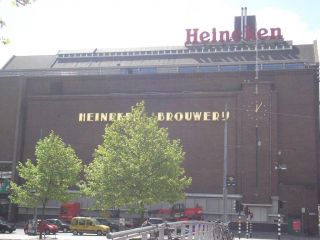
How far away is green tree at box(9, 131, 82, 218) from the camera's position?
46.0 m

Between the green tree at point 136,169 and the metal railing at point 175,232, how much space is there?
40.9 ft

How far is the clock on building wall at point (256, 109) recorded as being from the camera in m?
58.6

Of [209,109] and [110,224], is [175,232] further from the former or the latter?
[209,109]

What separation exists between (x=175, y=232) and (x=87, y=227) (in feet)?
121

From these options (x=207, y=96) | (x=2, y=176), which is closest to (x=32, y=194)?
(x=2, y=176)

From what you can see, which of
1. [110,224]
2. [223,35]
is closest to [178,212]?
[110,224]

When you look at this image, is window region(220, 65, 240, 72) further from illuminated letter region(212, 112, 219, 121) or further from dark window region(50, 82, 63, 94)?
dark window region(50, 82, 63, 94)

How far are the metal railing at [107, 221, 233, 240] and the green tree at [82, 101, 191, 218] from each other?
12475 mm

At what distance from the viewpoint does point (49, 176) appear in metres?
46.2

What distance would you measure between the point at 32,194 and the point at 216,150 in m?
22.9

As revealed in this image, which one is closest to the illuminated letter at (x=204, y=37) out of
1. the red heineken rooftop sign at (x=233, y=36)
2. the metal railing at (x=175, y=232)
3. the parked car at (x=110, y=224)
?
the red heineken rooftop sign at (x=233, y=36)

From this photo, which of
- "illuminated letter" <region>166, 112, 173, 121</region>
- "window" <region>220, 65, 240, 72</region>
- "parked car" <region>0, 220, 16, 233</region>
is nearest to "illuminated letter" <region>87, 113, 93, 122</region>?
"illuminated letter" <region>166, 112, 173, 121</region>

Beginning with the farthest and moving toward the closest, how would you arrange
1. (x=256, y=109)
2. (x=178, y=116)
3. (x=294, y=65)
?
(x=294, y=65) → (x=178, y=116) → (x=256, y=109)

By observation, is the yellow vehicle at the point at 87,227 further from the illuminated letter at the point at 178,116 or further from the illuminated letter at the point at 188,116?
the illuminated letter at the point at 188,116
